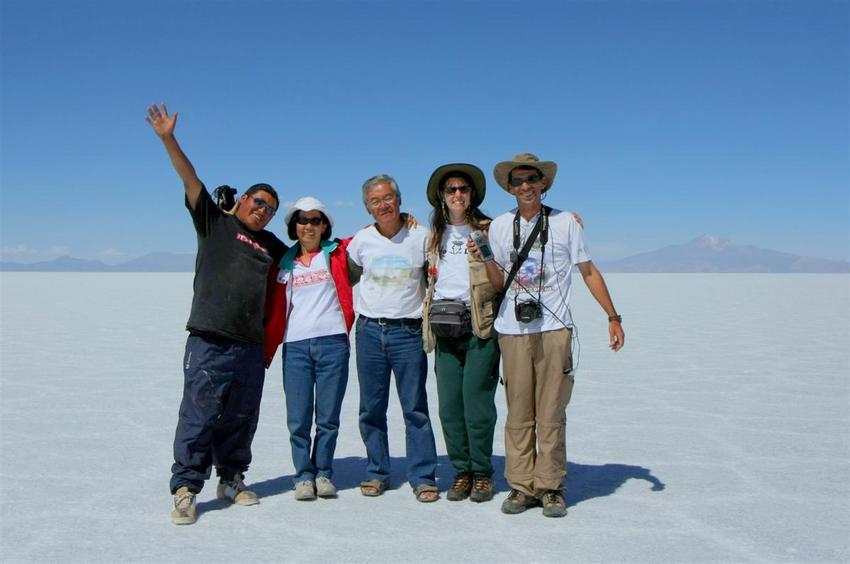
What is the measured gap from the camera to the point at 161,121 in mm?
3410

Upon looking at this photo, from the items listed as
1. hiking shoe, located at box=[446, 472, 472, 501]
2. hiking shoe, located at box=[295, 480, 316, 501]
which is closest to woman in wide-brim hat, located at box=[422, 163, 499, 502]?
hiking shoe, located at box=[446, 472, 472, 501]

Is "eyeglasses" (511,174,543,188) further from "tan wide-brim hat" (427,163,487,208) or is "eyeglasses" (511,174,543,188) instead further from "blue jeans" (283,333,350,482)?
"blue jeans" (283,333,350,482)

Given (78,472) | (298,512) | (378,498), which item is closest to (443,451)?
(378,498)

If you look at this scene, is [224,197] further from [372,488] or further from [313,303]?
[372,488]

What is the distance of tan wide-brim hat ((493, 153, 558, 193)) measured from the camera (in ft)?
11.7

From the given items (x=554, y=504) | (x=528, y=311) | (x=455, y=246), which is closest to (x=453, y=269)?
(x=455, y=246)

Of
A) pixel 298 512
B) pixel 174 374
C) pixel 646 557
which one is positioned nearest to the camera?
pixel 646 557

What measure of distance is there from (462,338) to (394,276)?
0.48m

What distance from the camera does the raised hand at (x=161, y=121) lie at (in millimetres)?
3379

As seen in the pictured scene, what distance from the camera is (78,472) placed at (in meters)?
4.21

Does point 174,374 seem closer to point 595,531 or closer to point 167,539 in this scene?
point 167,539

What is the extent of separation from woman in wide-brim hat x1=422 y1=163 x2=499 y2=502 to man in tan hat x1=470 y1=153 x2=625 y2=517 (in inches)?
4.6

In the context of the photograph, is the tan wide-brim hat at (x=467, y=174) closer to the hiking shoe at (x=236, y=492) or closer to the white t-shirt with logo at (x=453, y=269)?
the white t-shirt with logo at (x=453, y=269)

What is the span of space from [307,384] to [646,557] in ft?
6.14
